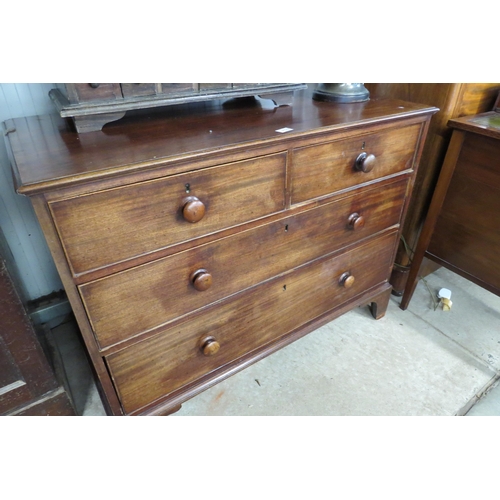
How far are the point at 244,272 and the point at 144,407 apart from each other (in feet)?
1.72

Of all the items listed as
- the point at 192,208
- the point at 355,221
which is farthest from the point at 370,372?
the point at 192,208

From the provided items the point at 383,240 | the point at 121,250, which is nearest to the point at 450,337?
the point at 383,240

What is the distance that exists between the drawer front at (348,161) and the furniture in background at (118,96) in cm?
30

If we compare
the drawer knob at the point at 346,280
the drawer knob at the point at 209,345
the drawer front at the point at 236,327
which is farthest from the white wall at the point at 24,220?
the drawer knob at the point at 346,280

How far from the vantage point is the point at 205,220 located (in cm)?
95

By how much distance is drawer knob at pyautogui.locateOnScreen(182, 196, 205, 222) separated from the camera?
88 centimetres

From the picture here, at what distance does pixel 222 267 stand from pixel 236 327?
0.26m

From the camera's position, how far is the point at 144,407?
1.15m

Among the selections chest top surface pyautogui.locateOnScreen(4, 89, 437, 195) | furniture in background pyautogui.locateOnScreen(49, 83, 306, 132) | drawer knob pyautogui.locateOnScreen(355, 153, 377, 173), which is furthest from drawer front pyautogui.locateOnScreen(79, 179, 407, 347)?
furniture in background pyautogui.locateOnScreen(49, 83, 306, 132)

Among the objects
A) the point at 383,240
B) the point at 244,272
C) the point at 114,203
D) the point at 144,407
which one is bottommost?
the point at 144,407

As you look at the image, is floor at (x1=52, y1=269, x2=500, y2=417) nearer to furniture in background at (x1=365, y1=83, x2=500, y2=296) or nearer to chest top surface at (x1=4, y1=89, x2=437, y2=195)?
furniture in background at (x1=365, y1=83, x2=500, y2=296)

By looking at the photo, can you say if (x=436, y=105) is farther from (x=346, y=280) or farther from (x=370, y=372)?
(x=370, y=372)

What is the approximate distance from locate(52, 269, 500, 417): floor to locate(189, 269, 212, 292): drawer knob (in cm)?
59

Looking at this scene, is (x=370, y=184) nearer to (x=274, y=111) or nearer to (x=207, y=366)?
(x=274, y=111)
